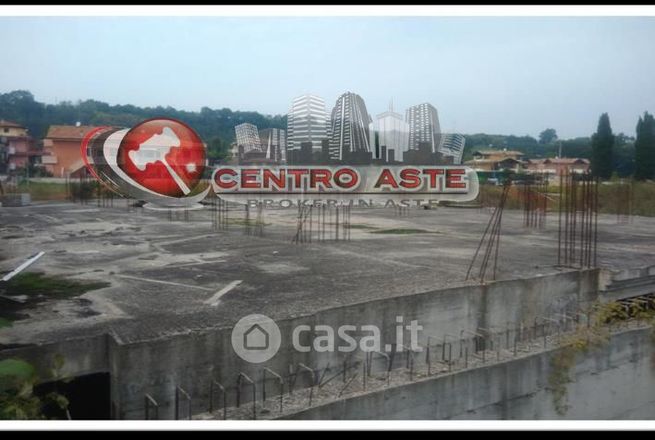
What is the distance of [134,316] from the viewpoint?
5086mm

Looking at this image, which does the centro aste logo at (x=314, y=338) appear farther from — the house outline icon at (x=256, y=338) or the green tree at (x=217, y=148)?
the green tree at (x=217, y=148)

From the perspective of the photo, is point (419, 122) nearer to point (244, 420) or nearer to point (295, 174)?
point (295, 174)

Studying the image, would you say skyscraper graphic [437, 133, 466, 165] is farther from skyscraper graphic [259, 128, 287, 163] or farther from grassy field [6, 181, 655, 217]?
grassy field [6, 181, 655, 217]

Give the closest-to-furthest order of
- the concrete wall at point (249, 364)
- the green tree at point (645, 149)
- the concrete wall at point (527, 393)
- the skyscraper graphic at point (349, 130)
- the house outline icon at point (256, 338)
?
1. the concrete wall at point (249, 364)
2. the concrete wall at point (527, 393)
3. the house outline icon at point (256, 338)
4. the skyscraper graphic at point (349, 130)
5. the green tree at point (645, 149)

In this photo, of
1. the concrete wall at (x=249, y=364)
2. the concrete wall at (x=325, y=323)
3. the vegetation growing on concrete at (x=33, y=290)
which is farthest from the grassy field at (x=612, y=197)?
the vegetation growing on concrete at (x=33, y=290)

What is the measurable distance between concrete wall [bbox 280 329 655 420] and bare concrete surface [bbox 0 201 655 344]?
111 cm

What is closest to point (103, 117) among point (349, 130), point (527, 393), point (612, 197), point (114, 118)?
point (114, 118)

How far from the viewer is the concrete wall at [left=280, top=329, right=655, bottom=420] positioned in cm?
471

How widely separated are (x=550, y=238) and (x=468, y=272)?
415 centimetres

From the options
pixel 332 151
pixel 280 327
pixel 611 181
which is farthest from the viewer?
pixel 611 181

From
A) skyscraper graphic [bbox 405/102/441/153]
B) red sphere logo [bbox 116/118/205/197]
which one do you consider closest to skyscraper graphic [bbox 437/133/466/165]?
skyscraper graphic [bbox 405/102/441/153]

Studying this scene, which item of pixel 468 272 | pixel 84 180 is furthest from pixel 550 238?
pixel 84 180

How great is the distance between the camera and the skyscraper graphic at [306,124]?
6.88 m

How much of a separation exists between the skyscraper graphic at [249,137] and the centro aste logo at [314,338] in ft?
10.1
